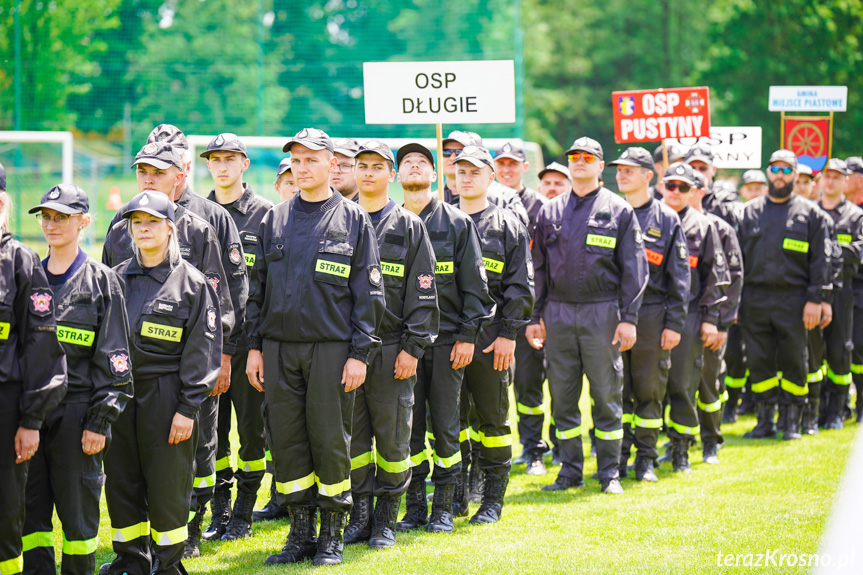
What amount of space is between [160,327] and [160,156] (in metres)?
1.43

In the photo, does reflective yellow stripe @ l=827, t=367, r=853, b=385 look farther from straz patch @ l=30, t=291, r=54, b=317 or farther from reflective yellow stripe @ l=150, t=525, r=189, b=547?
straz patch @ l=30, t=291, r=54, b=317

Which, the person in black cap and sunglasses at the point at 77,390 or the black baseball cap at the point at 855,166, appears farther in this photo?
the black baseball cap at the point at 855,166

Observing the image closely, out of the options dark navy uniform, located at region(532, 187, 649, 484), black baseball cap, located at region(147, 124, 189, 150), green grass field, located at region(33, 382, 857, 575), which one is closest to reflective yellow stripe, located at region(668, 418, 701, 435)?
green grass field, located at region(33, 382, 857, 575)

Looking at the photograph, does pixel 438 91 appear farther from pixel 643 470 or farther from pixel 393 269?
pixel 643 470

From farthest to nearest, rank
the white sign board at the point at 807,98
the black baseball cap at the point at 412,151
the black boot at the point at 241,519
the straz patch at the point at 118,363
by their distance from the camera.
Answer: the white sign board at the point at 807,98, the black boot at the point at 241,519, the black baseball cap at the point at 412,151, the straz patch at the point at 118,363

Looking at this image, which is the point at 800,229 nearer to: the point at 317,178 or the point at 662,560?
the point at 662,560

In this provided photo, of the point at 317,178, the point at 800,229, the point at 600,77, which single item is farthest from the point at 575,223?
the point at 600,77

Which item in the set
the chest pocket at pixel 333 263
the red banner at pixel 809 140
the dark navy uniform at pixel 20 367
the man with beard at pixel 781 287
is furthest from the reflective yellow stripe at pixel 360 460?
the red banner at pixel 809 140

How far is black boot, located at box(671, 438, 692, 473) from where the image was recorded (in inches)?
344

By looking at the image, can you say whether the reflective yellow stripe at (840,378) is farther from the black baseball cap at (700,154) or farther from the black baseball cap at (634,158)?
the black baseball cap at (634,158)

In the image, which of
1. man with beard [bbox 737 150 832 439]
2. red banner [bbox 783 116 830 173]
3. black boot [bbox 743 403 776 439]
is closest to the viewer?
man with beard [bbox 737 150 832 439]

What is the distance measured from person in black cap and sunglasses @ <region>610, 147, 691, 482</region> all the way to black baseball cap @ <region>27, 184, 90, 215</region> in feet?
15.7

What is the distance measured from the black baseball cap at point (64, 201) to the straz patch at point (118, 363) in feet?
2.48

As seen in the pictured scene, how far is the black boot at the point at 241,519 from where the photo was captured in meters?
6.50
